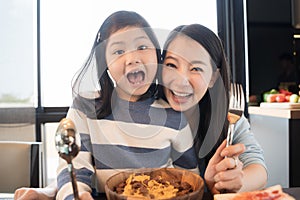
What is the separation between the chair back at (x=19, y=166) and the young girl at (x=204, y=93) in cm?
69

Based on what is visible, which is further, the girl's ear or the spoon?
the girl's ear

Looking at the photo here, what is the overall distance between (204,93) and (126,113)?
19 cm

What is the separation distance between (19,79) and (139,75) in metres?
1.68

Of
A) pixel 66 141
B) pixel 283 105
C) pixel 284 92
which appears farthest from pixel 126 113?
pixel 284 92

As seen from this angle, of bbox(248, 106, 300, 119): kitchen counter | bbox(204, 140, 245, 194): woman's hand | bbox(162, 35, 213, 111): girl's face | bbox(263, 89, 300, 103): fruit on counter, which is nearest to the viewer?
bbox(204, 140, 245, 194): woman's hand

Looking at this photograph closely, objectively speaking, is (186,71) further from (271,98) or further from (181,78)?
(271,98)

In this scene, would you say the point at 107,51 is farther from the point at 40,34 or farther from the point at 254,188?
the point at 40,34

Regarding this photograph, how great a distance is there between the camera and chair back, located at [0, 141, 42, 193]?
1241 millimetres

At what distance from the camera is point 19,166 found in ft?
4.15

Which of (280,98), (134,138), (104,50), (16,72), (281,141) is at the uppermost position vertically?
(16,72)

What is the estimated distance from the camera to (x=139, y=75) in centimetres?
72

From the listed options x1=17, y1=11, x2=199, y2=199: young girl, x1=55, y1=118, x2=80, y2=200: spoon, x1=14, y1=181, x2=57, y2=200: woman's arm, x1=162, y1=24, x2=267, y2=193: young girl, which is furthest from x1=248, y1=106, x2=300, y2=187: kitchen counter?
x1=55, y1=118, x2=80, y2=200: spoon

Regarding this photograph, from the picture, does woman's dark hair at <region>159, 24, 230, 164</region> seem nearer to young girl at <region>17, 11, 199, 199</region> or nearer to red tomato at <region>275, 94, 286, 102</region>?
young girl at <region>17, 11, 199, 199</region>

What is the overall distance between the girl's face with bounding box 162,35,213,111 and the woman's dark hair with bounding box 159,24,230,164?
0.02m
